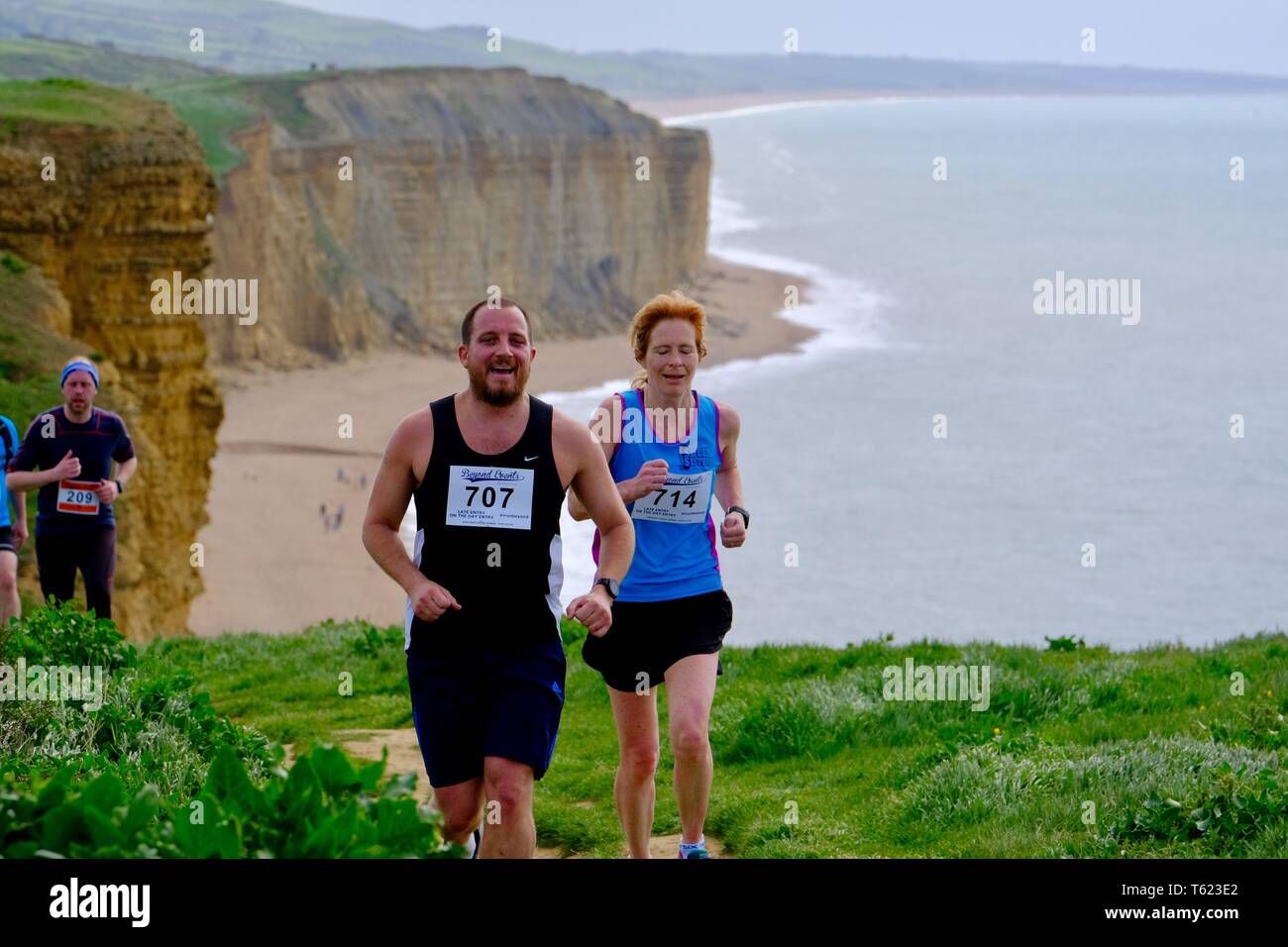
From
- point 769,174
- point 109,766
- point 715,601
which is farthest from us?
point 769,174

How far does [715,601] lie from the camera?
23.6 feet

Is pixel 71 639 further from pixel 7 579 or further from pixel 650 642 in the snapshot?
pixel 650 642

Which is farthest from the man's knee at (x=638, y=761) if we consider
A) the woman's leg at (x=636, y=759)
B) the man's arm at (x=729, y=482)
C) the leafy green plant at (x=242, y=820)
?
the leafy green plant at (x=242, y=820)

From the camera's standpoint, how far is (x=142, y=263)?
22.6 meters

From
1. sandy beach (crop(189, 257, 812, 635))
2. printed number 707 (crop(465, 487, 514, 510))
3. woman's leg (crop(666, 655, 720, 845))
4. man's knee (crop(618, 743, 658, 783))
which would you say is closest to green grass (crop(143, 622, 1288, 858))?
woman's leg (crop(666, 655, 720, 845))

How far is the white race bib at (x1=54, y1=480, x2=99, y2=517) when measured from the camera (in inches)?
448

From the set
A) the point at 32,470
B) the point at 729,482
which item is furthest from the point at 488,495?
the point at 32,470

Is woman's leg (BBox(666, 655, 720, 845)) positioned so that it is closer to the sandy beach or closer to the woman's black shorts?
the woman's black shorts

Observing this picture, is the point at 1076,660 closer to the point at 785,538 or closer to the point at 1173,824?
the point at 1173,824

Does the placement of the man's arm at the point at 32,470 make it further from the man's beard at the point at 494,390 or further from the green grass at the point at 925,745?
the man's beard at the point at 494,390

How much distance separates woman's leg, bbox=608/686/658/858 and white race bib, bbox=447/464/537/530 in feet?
5.00

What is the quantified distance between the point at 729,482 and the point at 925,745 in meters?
2.31

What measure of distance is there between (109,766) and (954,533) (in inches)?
1606
